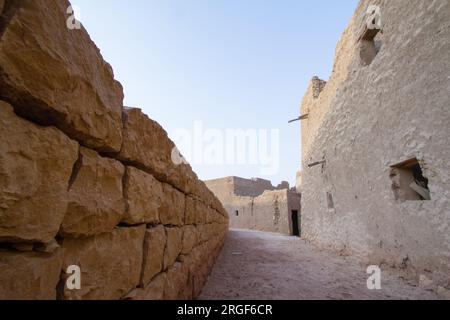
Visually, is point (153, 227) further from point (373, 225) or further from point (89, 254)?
point (373, 225)

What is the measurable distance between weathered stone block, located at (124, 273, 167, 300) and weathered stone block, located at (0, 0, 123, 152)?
0.77 metres

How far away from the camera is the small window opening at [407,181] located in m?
4.16

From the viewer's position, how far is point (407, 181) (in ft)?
13.9

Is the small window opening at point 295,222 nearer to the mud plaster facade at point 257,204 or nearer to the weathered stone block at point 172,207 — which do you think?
the mud plaster facade at point 257,204

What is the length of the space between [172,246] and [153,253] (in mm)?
444

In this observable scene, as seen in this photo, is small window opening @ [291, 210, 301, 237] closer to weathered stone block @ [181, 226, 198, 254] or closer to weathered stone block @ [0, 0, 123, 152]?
weathered stone block @ [181, 226, 198, 254]

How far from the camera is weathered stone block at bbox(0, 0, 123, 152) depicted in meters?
0.73

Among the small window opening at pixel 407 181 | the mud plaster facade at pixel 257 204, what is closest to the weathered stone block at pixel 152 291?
the small window opening at pixel 407 181

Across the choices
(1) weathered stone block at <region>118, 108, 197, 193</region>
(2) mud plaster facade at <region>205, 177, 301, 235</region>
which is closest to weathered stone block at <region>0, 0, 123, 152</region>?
(1) weathered stone block at <region>118, 108, 197, 193</region>

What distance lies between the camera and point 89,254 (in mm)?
1046

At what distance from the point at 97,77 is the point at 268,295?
296 centimetres


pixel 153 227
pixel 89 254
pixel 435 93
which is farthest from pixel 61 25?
pixel 435 93
